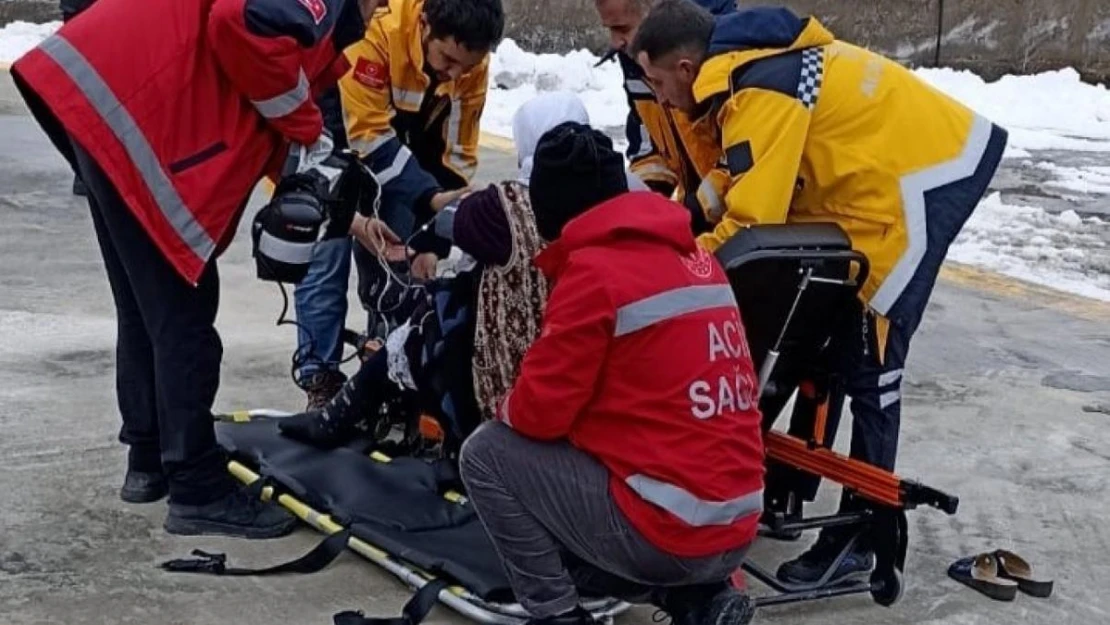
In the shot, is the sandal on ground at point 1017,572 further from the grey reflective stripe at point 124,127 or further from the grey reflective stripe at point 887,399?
the grey reflective stripe at point 124,127

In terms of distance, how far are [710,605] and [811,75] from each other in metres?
1.27

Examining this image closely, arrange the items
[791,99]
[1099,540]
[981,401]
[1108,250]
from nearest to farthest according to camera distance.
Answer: [791,99] → [1099,540] → [981,401] → [1108,250]

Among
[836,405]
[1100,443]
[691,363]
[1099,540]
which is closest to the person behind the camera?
[691,363]

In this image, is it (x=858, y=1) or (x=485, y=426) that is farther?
(x=858, y=1)

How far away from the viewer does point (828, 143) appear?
3.97 meters

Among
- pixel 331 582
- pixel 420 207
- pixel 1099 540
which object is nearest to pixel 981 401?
pixel 1099 540

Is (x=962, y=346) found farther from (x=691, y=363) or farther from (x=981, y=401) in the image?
(x=691, y=363)

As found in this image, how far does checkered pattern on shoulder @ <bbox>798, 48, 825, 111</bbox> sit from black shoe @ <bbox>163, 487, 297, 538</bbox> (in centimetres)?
167

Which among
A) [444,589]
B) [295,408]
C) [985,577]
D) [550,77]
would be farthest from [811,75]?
[550,77]

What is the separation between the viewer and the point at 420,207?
16.2ft

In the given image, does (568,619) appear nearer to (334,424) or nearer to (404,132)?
(334,424)

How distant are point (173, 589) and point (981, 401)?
3.10 m

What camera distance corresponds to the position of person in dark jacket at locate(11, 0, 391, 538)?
399 centimetres

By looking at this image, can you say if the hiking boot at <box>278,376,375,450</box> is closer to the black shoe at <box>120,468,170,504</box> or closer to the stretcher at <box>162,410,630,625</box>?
the stretcher at <box>162,410,630,625</box>
